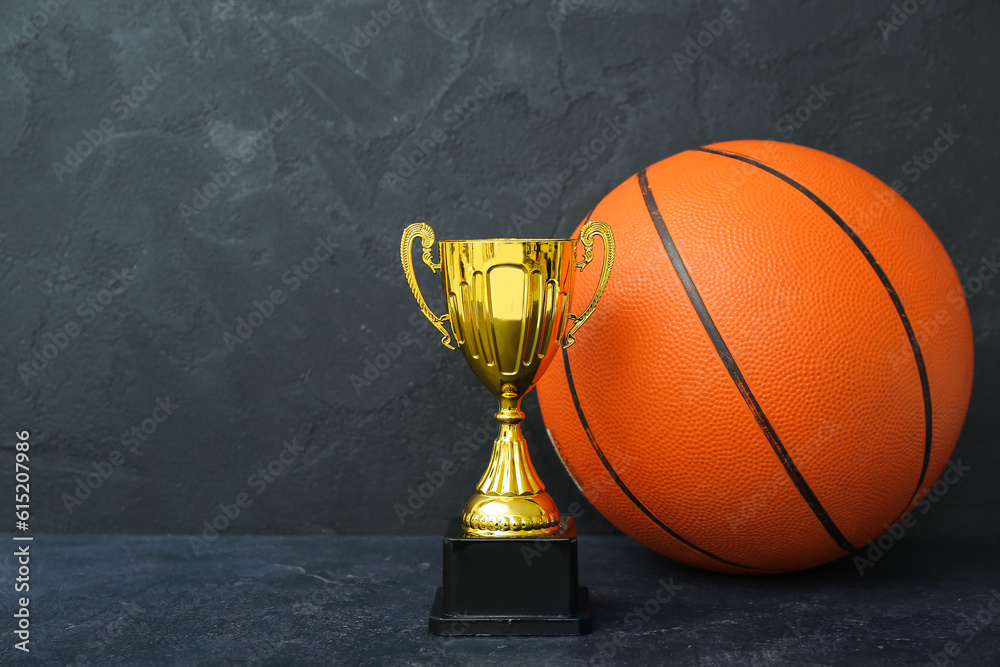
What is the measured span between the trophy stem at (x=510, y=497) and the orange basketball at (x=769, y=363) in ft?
0.52

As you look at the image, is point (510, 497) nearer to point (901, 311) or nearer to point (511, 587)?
point (511, 587)

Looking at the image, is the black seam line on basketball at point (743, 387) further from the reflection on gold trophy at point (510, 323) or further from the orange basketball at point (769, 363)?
the reflection on gold trophy at point (510, 323)

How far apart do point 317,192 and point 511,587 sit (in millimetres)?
1220

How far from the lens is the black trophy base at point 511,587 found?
1.62 meters

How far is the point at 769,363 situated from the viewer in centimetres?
159

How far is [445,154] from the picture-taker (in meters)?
2.34

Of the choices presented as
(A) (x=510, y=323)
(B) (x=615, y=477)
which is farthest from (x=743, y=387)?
(A) (x=510, y=323)

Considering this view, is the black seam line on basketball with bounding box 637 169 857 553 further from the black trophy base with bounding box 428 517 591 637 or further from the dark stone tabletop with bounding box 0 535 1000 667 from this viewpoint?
the black trophy base with bounding box 428 517 591 637

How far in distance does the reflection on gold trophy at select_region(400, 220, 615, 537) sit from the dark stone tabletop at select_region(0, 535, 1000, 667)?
0.24m

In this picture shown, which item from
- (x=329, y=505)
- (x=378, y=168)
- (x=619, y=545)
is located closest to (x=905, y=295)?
(x=619, y=545)

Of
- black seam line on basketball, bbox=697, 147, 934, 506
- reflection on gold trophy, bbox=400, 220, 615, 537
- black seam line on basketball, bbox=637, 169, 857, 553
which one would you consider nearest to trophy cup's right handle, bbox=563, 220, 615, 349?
reflection on gold trophy, bbox=400, 220, 615, 537

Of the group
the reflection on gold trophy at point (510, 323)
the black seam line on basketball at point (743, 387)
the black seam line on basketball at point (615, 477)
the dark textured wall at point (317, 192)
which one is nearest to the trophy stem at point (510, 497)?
the reflection on gold trophy at point (510, 323)

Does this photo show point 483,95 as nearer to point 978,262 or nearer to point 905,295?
point 905,295

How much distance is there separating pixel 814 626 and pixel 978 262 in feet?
3.83
